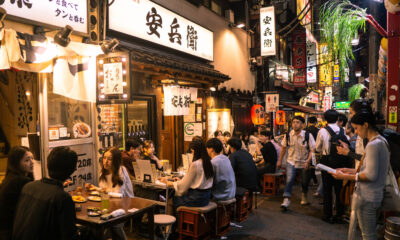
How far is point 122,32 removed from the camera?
820 centimetres

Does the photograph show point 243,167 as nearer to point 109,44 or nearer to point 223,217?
point 223,217

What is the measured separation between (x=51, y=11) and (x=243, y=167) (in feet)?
19.1

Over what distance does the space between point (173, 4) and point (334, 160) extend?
25.5 feet

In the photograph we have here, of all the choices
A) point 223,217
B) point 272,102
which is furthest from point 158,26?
point 272,102

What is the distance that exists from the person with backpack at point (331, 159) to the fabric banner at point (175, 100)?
181 inches

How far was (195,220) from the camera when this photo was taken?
5.95 m

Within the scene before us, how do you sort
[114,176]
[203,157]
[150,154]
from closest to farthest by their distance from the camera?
[114,176], [203,157], [150,154]

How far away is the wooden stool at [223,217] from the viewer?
6.48 meters

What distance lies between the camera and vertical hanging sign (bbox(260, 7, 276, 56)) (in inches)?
586

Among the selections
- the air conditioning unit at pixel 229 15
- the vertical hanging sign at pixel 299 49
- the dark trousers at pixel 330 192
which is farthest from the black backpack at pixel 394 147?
the vertical hanging sign at pixel 299 49

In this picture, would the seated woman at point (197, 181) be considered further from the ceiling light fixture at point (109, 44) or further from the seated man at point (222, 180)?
the ceiling light fixture at point (109, 44)

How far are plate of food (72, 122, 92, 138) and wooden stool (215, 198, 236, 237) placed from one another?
3.70 meters

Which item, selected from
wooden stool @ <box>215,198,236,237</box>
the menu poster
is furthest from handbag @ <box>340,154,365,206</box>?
the menu poster

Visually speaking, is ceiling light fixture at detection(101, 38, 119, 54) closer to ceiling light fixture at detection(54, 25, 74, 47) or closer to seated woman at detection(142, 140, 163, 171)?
ceiling light fixture at detection(54, 25, 74, 47)
